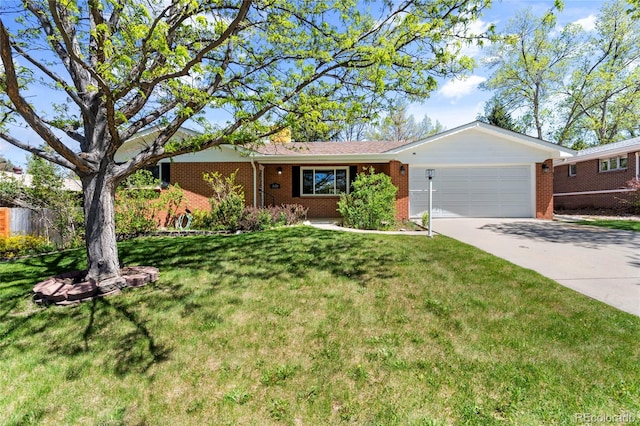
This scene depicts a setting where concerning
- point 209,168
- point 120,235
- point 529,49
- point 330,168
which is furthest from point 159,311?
point 529,49

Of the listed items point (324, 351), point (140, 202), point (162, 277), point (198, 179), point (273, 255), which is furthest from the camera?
point (198, 179)

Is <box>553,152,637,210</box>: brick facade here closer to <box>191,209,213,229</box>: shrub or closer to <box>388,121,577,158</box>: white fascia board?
<box>388,121,577,158</box>: white fascia board

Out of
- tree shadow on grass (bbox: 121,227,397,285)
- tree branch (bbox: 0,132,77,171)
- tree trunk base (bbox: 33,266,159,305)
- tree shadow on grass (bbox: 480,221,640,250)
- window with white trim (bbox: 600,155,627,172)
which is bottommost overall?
tree trunk base (bbox: 33,266,159,305)

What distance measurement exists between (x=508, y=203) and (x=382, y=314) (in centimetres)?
1220

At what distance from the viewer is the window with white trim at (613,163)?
1594cm

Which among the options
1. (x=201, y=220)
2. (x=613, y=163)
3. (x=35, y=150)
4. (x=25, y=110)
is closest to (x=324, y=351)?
(x=25, y=110)

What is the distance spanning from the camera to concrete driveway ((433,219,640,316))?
4.56 metres

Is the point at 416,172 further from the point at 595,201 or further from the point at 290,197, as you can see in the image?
the point at 595,201

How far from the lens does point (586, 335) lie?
3379mm

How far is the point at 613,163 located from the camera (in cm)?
1656

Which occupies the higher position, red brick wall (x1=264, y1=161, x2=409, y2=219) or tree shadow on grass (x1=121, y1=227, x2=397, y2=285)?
red brick wall (x1=264, y1=161, x2=409, y2=219)

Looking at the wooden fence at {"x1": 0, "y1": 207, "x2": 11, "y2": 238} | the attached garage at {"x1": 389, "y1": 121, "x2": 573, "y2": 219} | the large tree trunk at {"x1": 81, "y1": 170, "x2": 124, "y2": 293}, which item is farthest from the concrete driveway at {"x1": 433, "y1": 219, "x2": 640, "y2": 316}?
the wooden fence at {"x1": 0, "y1": 207, "x2": 11, "y2": 238}

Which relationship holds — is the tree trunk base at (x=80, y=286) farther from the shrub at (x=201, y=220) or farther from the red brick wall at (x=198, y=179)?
the red brick wall at (x=198, y=179)

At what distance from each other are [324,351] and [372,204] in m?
7.03
